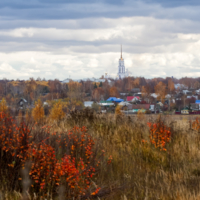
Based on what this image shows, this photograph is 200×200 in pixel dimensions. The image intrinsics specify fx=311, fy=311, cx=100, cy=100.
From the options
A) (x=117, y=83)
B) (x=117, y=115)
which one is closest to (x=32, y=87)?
(x=117, y=83)

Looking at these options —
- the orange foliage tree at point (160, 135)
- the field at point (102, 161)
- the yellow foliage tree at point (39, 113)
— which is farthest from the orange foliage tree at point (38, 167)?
the yellow foliage tree at point (39, 113)

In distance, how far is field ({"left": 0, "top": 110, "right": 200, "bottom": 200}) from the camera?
183 inches

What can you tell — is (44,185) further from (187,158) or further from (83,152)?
(187,158)

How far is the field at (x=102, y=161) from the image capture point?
464cm

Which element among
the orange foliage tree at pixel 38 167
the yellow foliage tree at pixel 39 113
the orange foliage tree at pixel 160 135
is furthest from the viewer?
the yellow foliage tree at pixel 39 113

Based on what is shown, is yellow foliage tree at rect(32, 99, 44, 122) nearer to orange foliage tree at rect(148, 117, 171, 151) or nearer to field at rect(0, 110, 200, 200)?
field at rect(0, 110, 200, 200)

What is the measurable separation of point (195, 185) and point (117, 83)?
452 feet

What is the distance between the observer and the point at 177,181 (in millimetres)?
5668

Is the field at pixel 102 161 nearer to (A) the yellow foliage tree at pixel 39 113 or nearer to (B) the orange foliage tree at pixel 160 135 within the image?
(B) the orange foliage tree at pixel 160 135

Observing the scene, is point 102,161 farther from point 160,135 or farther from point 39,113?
point 39,113

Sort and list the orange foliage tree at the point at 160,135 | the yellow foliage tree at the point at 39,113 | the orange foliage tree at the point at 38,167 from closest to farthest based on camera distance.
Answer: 1. the orange foliage tree at the point at 38,167
2. the orange foliage tree at the point at 160,135
3. the yellow foliage tree at the point at 39,113

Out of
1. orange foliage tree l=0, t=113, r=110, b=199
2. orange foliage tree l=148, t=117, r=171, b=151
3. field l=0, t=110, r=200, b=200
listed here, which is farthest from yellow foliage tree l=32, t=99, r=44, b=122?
orange foliage tree l=0, t=113, r=110, b=199

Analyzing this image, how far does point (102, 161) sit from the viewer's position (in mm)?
6547

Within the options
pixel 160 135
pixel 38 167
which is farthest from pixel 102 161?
pixel 160 135
